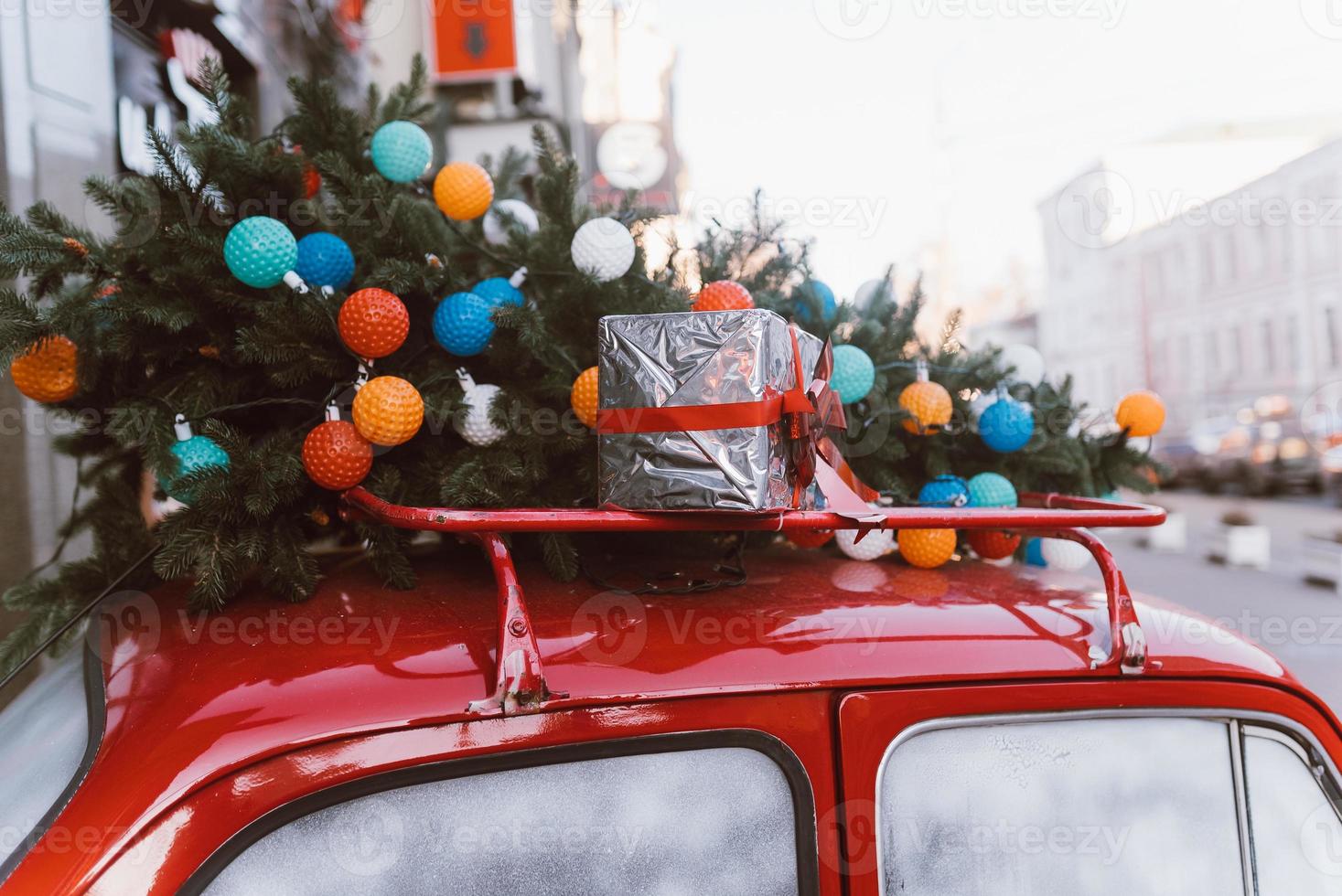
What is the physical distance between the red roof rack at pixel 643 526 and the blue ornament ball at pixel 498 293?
20.5 inches

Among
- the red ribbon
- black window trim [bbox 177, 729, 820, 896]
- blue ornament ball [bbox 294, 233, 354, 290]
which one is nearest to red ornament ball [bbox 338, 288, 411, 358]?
blue ornament ball [bbox 294, 233, 354, 290]

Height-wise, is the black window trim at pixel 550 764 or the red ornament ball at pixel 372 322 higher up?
the red ornament ball at pixel 372 322

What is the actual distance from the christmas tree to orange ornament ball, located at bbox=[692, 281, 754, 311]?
4.8 inches

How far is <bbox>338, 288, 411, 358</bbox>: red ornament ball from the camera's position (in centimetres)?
167

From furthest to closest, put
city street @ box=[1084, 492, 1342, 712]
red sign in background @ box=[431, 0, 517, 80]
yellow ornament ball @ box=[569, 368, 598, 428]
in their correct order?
red sign in background @ box=[431, 0, 517, 80] < city street @ box=[1084, 492, 1342, 712] < yellow ornament ball @ box=[569, 368, 598, 428]

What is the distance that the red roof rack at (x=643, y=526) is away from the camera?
45.4 inches

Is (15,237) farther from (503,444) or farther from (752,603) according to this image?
(752,603)

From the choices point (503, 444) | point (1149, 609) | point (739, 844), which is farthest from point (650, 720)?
point (1149, 609)

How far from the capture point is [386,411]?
1.61m

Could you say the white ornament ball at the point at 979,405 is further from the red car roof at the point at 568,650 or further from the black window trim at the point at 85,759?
the black window trim at the point at 85,759

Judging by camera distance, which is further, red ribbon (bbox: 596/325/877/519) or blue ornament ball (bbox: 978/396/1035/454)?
blue ornament ball (bbox: 978/396/1035/454)

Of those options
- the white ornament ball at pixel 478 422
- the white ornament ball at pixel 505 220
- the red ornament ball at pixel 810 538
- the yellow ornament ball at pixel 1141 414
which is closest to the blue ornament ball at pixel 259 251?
the white ornament ball at pixel 478 422

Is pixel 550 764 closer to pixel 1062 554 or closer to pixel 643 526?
pixel 643 526

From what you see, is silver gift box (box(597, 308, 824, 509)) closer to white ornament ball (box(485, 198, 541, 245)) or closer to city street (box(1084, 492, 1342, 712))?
white ornament ball (box(485, 198, 541, 245))
